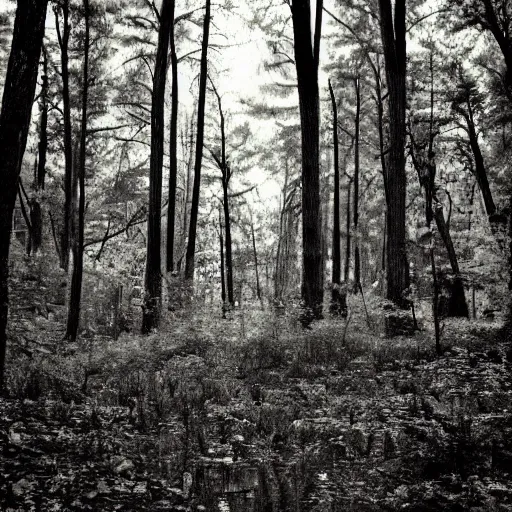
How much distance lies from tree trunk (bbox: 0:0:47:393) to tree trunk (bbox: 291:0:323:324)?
642cm

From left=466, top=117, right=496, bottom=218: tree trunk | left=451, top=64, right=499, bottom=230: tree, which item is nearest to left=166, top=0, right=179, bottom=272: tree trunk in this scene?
left=451, top=64, right=499, bottom=230: tree

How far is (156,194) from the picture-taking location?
39.2 feet

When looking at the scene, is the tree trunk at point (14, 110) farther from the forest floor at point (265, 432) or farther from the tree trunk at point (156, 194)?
the tree trunk at point (156, 194)

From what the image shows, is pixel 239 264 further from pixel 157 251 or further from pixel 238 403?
pixel 238 403

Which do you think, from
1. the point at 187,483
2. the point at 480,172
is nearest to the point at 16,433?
the point at 187,483

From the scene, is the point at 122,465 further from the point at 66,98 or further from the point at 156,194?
the point at 66,98

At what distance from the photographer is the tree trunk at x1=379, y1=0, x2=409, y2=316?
400 inches

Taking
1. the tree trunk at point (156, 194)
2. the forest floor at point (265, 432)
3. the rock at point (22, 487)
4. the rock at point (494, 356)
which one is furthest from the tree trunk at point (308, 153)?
the rock at point (22, 487)

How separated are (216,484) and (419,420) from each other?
6.70 ft

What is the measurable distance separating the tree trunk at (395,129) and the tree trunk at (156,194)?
5044mm

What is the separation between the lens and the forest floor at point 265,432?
3043 millimetres

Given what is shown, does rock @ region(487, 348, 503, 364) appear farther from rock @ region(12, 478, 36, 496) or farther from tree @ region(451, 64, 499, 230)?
tree @ region(451, 64, 499, 230)

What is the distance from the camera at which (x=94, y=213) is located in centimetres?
2309

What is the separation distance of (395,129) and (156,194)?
5.57 metres
